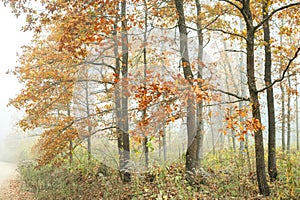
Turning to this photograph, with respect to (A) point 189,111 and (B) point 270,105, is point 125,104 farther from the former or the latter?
(B) point 270,105

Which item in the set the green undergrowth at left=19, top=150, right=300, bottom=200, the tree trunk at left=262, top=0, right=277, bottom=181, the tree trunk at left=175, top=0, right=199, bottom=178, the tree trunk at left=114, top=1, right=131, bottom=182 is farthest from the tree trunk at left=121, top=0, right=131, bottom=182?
the tree trunk at left=262, top=0, right=277, bottom=181

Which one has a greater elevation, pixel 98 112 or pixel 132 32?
pixel 132 32

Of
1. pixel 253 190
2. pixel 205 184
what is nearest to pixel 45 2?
pixel 205 184

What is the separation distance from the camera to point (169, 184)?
6715mm

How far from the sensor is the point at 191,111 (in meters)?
6.11

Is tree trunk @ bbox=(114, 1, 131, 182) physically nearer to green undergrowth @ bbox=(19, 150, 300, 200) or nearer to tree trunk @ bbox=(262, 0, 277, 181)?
green undergrowth @ bbox=(19, 150, 300, 200)

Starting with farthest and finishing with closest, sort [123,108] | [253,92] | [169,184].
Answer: [123,108], [169,184], [253,92]

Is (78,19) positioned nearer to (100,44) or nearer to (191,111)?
(100,44)

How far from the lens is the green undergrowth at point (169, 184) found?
237 inches

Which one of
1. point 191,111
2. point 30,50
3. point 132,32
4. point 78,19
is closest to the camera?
point 191,111

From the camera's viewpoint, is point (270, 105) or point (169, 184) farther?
point (270, 105)

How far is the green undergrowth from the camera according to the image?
6.01 metres

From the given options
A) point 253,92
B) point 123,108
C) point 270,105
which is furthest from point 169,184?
point 270,105

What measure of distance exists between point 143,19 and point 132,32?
2.67 ft
